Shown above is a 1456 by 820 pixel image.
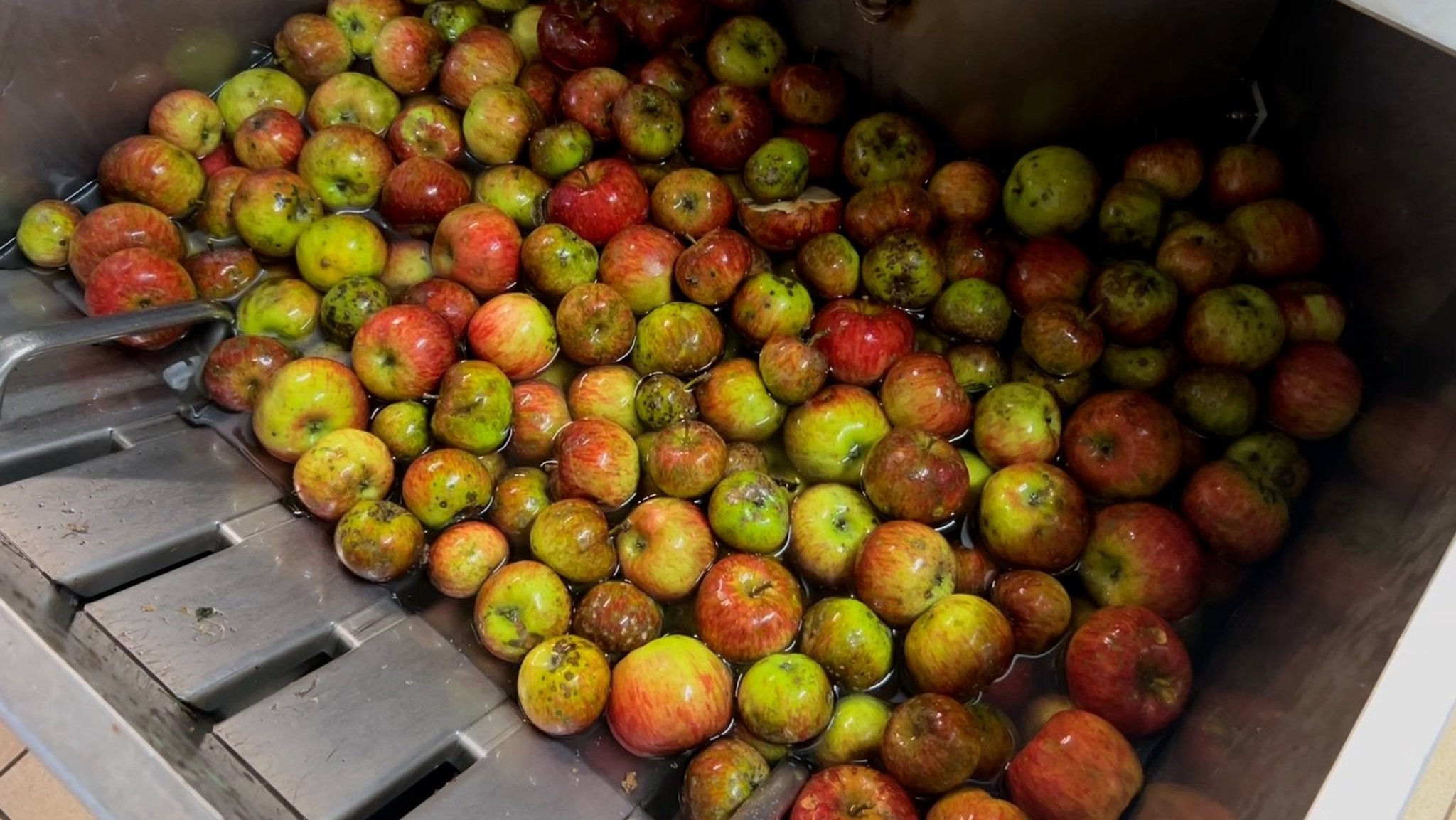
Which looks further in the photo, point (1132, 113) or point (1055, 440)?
point (1132, 113)

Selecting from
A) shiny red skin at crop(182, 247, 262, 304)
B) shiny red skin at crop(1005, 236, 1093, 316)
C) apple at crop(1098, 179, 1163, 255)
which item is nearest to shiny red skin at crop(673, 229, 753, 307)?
shiny red skin at crop(1005, 236, 1093, 316)

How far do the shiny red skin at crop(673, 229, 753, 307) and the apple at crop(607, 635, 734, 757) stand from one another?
3.12 feet

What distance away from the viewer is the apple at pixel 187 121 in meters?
2.75

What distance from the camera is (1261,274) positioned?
2.35m

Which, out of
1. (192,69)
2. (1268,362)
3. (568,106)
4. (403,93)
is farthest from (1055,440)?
(192,69)

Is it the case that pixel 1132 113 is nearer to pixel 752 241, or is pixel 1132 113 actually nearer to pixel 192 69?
pixel 752 241

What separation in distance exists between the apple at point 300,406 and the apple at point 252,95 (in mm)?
1044

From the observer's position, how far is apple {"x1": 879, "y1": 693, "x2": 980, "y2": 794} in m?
1.80

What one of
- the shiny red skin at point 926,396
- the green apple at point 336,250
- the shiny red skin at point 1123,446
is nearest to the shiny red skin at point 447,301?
the green apple at point 336,250

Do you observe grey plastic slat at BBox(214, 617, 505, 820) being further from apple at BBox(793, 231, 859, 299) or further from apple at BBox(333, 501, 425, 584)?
apple at BBox(793, 231, 859, 299)

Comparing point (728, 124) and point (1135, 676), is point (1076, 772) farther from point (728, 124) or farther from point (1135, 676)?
point (728, 124)

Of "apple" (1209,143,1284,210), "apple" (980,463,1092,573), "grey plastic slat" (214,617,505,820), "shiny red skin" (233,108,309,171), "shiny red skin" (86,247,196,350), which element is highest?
"apple" (1209,143,1284,210)

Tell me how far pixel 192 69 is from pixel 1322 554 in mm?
3290

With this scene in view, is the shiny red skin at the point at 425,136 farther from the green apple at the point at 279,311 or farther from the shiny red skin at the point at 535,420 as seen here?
the shiny red skin at the point at 535,420
